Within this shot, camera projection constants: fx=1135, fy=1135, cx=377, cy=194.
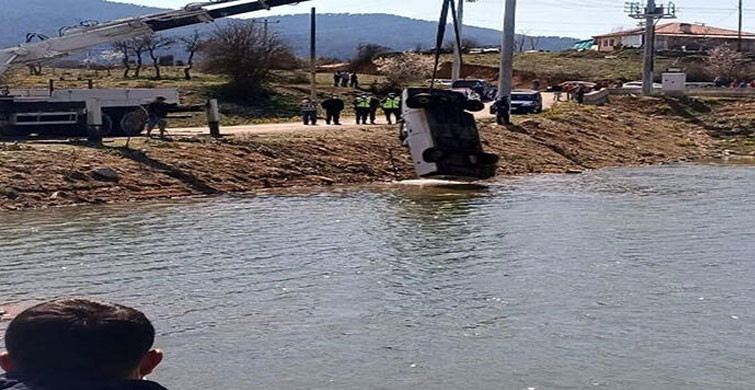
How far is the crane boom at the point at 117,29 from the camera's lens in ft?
105

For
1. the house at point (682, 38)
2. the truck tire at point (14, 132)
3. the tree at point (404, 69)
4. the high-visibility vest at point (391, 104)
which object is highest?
the house at point (682, 38)

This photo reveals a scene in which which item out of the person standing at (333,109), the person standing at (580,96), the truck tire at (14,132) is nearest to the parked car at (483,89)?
the person standing at (580,96)

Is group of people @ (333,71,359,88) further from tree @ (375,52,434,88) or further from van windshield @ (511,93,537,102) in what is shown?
van windshield @ (511,93,537,102)

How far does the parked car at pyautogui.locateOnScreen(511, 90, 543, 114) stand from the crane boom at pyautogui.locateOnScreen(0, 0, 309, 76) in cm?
2207

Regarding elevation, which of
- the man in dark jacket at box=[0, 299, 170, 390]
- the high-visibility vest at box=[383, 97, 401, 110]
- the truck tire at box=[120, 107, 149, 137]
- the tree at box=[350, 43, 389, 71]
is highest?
the tree at box=[350, 43, 389, 71]

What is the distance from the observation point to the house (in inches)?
4441

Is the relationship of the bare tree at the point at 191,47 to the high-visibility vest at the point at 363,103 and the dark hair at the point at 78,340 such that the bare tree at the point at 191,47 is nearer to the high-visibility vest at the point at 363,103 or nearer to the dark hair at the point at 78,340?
the high-visibility vest at the point at 363,103

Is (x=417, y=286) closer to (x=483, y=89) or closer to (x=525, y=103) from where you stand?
(x=525, y=103)

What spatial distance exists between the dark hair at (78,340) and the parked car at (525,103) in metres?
48.5

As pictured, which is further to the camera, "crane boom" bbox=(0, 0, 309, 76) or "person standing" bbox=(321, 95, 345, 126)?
"person standing" bbox=(321, 95, 345, 126)

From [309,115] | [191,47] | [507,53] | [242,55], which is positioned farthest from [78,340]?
[191,47]

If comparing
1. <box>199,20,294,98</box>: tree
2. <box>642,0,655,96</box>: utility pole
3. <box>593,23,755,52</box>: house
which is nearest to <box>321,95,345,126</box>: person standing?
<box>199,20,294,98</box>: tree

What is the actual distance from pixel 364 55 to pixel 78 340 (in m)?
88.1

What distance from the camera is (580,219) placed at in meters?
23.3
